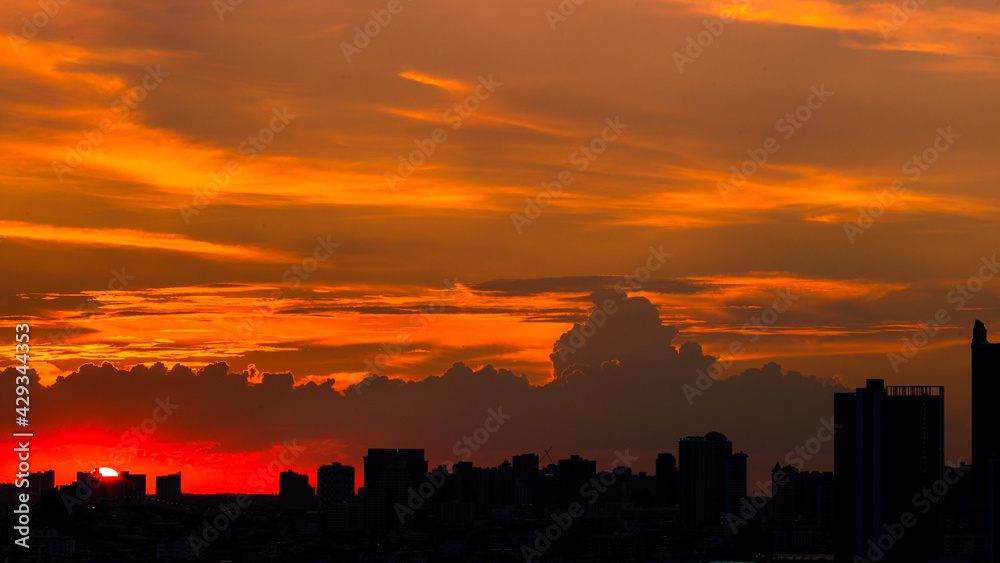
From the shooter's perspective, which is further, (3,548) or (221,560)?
(221,560)

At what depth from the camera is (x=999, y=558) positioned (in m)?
163

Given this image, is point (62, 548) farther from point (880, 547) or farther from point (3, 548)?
point (880, 547)

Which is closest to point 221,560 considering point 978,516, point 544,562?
point 544,562

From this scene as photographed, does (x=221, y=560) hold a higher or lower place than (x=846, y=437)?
lower

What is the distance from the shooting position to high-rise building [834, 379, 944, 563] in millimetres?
164500

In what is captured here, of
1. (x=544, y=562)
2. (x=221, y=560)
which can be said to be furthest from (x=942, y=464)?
(x=221, y=560)

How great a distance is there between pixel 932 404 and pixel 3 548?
4625 inches

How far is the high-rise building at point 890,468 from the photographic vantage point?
164m

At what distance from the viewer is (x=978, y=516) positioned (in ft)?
631

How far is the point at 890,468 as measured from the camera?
166 m

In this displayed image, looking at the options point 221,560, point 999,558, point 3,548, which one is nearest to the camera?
point 999,558

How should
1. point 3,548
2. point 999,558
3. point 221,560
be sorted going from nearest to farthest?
1. point 999,558
2. point 3,548
3. point 221,560

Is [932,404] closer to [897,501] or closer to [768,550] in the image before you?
[897,501]

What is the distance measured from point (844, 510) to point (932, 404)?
16695 millimetres
